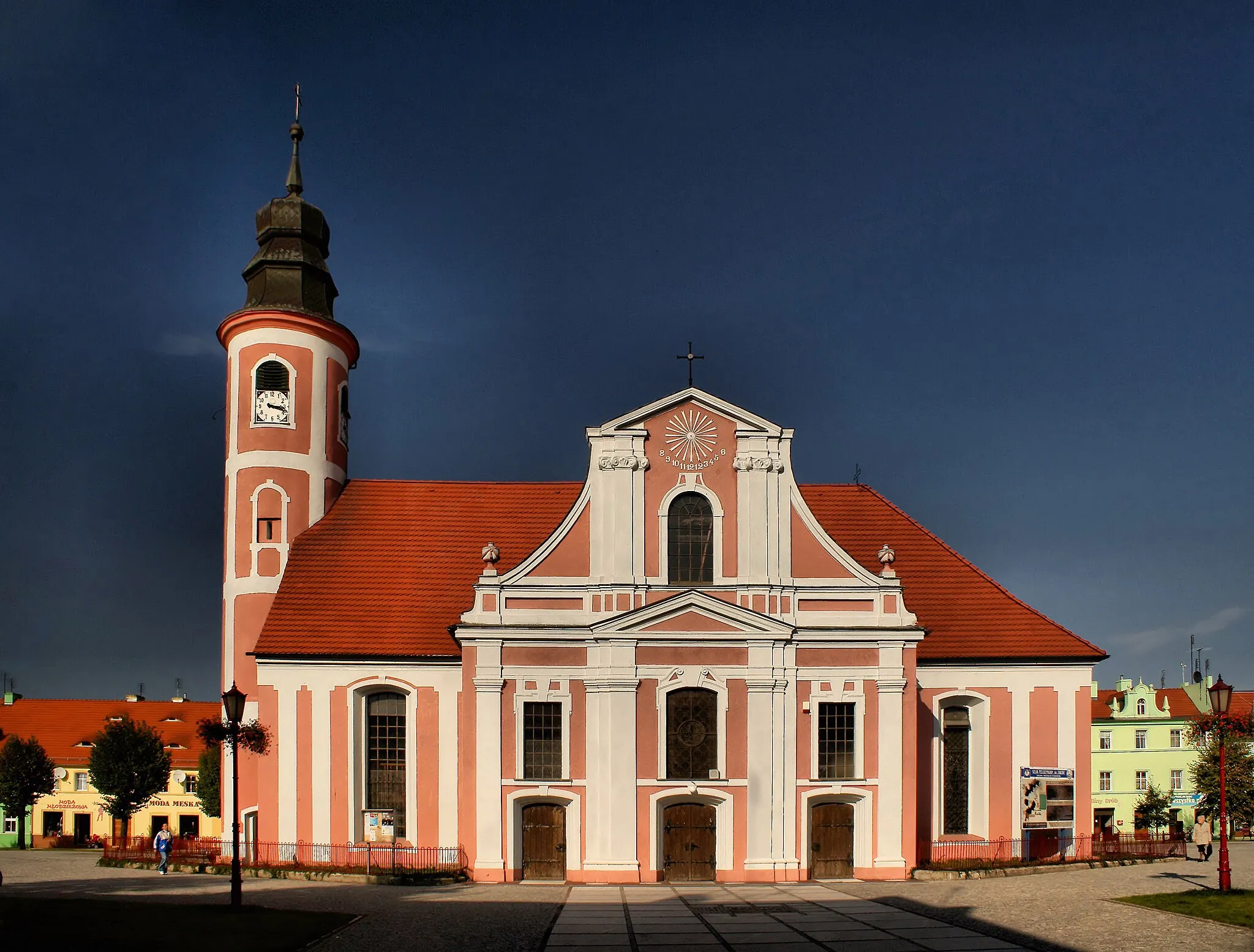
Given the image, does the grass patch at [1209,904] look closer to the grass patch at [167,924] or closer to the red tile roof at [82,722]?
the grass patch at [167,924]

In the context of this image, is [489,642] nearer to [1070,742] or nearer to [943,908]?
[943,908]

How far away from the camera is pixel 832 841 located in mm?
29391

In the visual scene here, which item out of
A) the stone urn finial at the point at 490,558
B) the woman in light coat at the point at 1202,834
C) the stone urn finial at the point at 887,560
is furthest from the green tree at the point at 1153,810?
the stone urn finial at the point at 490,558

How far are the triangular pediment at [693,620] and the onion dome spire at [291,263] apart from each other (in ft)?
47.3

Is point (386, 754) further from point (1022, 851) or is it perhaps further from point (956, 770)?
point (1022, 851)

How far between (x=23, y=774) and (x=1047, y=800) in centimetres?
4860

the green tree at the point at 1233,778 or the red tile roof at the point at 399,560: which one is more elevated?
the red tile roof at the point at 399,560

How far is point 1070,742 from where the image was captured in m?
31.6

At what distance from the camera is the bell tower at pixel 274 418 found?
34312 millimetres

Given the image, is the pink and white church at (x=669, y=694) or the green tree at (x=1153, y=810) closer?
the pink and white church at (x=669, y=694)

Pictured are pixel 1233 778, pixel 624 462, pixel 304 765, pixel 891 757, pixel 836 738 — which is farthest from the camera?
pixel 1233 778

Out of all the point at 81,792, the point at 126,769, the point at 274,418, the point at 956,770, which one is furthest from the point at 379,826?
the point at 81,792

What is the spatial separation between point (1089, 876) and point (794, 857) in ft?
23.3

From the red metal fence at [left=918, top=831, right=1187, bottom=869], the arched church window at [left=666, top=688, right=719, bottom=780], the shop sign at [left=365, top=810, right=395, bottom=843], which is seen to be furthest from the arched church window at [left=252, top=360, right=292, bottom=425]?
the red metal fence at [left=918, top=831, right=1187, bottom=869]
